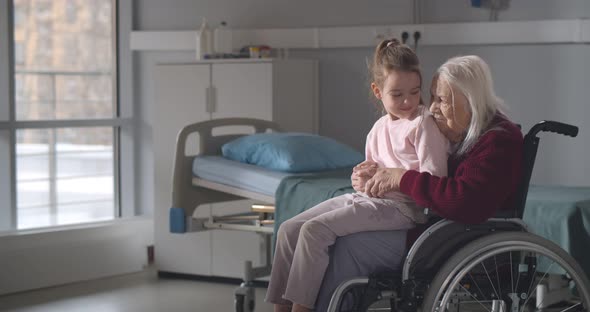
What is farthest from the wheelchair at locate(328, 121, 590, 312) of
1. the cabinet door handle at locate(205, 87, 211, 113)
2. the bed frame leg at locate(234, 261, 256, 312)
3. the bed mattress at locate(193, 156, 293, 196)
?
the cabinet door handle at locate(205, 87, 211, 113)

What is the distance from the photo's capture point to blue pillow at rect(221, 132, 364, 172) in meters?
3.92

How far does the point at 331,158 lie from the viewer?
409cm

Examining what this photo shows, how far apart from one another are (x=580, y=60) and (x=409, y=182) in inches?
84.1

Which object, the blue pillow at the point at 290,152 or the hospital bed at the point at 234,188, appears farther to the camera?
the blue pillow at the point at 290,152

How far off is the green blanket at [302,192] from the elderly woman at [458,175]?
669mm

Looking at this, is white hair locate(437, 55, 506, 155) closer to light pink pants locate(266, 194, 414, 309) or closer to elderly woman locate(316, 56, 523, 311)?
elderly woman locate(316, 56, 523, 311)

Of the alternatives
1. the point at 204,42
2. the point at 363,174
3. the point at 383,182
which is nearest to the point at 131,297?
the point at 204,42

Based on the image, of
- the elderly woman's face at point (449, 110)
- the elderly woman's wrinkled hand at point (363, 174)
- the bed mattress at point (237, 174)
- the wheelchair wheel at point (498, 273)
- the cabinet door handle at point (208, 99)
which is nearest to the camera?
the wheelchair wheel at point (498, 273)

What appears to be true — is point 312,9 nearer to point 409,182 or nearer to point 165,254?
point 165,254

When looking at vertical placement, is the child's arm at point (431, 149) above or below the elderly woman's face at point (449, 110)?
below

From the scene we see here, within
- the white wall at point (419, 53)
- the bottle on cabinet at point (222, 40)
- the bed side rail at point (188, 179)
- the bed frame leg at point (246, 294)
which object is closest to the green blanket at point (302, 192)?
the bed frame leg at point (246, 294)

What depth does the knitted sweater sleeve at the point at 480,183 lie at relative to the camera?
2.57 meters

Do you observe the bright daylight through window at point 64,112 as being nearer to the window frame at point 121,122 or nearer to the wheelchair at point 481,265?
the window frame at point 121,122

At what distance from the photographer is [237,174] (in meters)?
3.96
